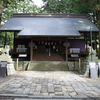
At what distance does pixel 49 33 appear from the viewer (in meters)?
12.7

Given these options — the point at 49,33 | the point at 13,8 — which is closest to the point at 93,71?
the point at 49,33

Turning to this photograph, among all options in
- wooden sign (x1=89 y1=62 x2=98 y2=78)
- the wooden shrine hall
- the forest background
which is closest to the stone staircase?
the wooden shrine hall

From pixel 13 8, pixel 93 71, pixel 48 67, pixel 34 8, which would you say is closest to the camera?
pixel 93 71

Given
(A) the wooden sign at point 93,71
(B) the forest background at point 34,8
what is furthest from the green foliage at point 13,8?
(A) the wooden sign at point 93,71

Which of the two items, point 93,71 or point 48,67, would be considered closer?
point 93,71

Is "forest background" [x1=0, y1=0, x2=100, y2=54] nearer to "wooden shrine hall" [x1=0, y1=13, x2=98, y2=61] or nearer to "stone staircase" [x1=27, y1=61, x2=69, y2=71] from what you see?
"wooden shrine hall" [x1=0, y1=13, x2=98, y2=61]

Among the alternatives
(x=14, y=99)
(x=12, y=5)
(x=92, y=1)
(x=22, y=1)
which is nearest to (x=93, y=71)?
(x=14, y=99)

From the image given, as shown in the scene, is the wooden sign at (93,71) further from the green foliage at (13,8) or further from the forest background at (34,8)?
the green foliage at (13,8)

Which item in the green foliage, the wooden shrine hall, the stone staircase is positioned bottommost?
the stone staircase

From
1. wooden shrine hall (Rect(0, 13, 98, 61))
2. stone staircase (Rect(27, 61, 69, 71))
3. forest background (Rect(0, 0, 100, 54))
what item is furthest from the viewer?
forest background (Rect(0, 0, 100, 54))

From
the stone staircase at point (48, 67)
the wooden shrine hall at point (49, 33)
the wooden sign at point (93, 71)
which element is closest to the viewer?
the wooden sign at point (93, 71)

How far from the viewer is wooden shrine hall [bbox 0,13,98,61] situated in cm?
1390

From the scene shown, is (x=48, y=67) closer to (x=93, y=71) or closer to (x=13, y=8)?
(x=93, y=71)

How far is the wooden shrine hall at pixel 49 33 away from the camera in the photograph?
13.9 metres
